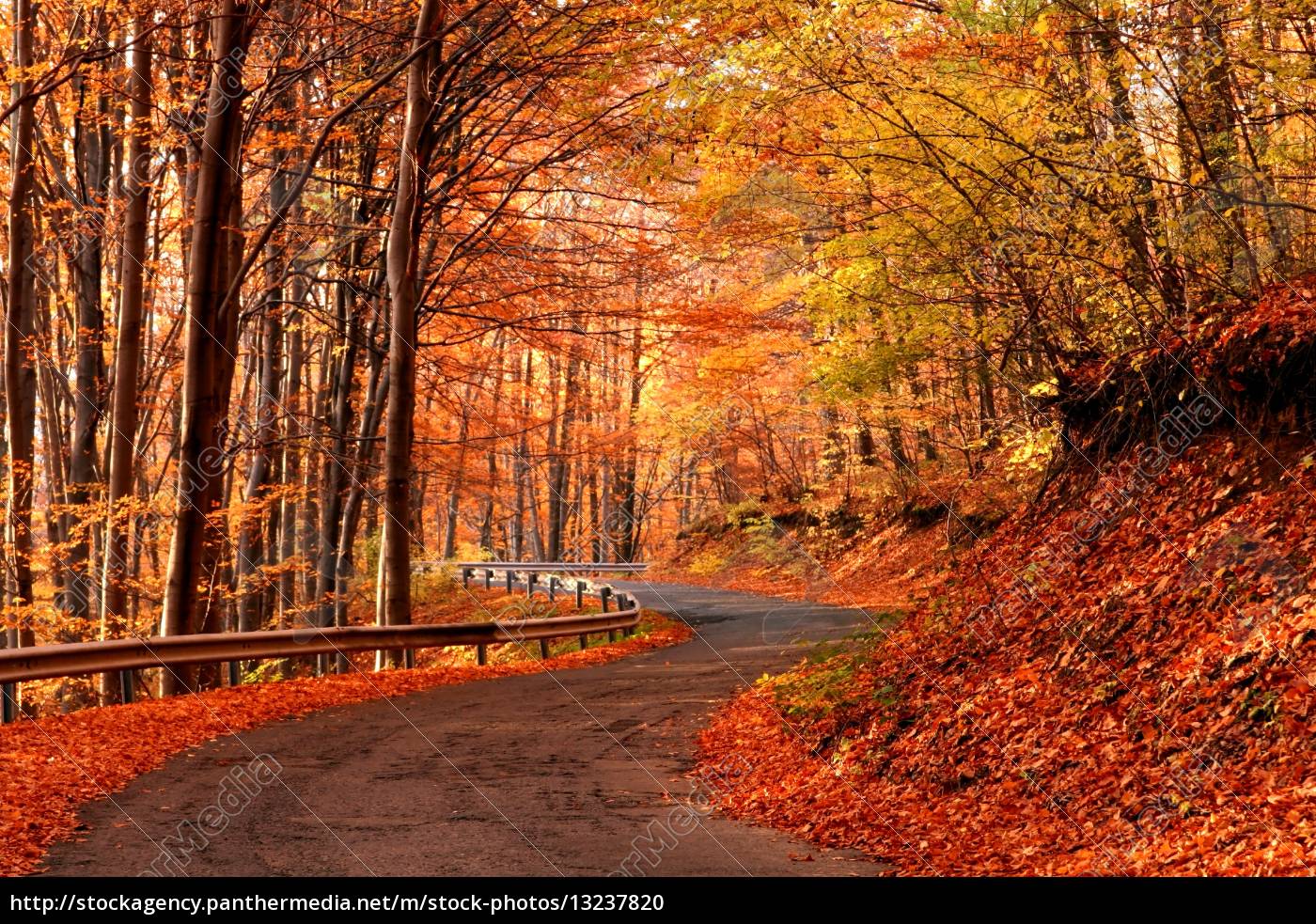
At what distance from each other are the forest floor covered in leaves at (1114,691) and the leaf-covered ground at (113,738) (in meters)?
4.80

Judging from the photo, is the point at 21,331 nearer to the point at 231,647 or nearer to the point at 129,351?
the point at 129,351

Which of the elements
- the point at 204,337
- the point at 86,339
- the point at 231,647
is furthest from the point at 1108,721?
the point at 86,339

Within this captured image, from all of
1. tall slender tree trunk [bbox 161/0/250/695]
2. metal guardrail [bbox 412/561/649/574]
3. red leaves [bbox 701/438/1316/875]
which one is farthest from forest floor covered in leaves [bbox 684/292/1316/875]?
metal guardrail [bbox 412/561/649/574]

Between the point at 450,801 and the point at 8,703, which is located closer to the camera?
the point at 450,801

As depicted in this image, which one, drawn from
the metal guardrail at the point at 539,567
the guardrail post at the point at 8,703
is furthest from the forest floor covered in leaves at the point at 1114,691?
the metal guardrail at the point at 539,567

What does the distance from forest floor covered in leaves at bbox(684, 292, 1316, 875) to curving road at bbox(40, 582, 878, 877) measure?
782mm

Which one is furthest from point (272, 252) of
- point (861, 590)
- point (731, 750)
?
point (731, 750)

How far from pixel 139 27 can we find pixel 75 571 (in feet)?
29.9

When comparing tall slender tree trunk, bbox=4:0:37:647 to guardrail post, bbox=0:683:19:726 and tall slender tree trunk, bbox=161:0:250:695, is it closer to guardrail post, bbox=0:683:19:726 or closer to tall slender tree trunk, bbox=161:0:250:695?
tall slender tree trunk, bbox=161:0:250:695

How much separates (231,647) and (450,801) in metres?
6.36

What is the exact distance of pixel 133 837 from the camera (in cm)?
696

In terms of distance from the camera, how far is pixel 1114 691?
26.0 feet

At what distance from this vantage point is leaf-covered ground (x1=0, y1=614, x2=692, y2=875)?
7.31 meters
